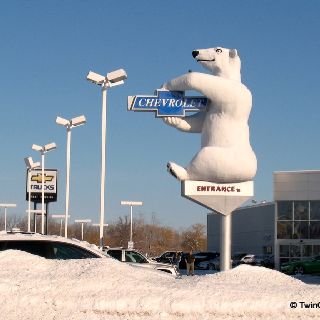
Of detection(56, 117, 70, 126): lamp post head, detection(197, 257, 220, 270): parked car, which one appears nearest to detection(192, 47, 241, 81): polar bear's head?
detection(56, 117, 70, 126): lamp post head

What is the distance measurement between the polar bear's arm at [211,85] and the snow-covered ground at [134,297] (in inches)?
601

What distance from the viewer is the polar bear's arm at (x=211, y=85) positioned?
20.3 metres

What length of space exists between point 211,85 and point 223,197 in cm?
342

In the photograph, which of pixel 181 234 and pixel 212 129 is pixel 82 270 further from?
pixel 181 234

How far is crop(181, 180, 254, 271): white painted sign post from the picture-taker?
21188 millimetres

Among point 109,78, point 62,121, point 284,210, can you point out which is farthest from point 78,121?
point 284,210

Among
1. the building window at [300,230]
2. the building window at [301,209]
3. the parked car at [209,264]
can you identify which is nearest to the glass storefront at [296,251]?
the building window at [300,230]

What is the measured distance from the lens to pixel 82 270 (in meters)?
5.33

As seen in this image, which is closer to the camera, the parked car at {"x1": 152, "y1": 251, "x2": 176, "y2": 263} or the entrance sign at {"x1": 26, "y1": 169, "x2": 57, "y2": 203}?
the parked car at {"x1": 152, "y1": 251, "x2": 176, "y2": 263}

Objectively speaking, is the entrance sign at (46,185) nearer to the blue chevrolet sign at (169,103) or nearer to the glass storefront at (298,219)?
the glass storefront at (298,219)

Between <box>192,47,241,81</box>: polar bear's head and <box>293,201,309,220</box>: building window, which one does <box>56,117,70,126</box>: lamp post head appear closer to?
<box>192,47,241,81</box>: polar bear's head

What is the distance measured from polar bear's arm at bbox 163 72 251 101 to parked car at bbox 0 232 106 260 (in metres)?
9.70

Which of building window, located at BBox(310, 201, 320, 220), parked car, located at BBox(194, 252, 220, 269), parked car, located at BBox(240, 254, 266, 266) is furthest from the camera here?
parked car, located at BBox(194, 252, 220, 269)

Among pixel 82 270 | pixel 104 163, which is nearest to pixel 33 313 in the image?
pixel 82 270
